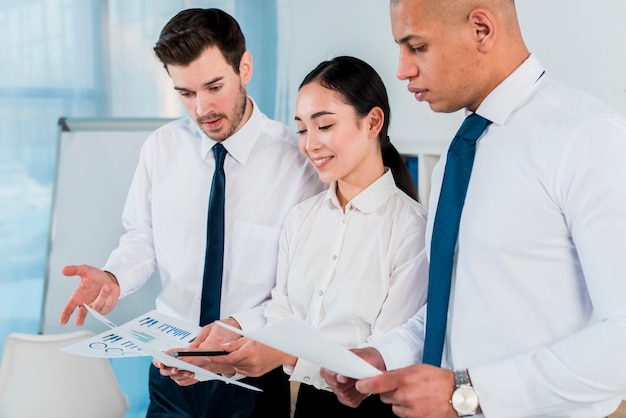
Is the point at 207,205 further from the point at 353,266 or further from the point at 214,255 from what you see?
the point at 353,266

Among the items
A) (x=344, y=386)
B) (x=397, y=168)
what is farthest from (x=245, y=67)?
(x=344, y=386)

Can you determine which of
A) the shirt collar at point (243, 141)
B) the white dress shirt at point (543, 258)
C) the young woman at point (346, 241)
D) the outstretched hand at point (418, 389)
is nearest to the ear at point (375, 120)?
the young woman at point (346, 241)

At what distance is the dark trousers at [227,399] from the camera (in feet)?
6.00

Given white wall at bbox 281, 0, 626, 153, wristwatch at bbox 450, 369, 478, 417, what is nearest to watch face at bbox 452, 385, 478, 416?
wristwatch at bbox 450, 369, 478, 417

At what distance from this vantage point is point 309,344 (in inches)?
42.5

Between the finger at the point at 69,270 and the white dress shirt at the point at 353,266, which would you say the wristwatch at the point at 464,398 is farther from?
the finger at the point at 69,270

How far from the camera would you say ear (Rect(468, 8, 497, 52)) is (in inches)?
48.6

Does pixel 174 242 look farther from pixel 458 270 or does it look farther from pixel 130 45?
pixel 130 45

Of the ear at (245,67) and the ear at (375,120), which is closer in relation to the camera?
the ear at (375,120)

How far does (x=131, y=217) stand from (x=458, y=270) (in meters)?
1.12

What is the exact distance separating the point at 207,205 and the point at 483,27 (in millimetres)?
968

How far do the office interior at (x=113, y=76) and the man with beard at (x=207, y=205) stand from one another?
3.37ft

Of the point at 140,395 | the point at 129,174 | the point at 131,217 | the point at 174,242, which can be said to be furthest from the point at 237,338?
the point at 140,395

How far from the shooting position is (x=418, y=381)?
3.69 ft
